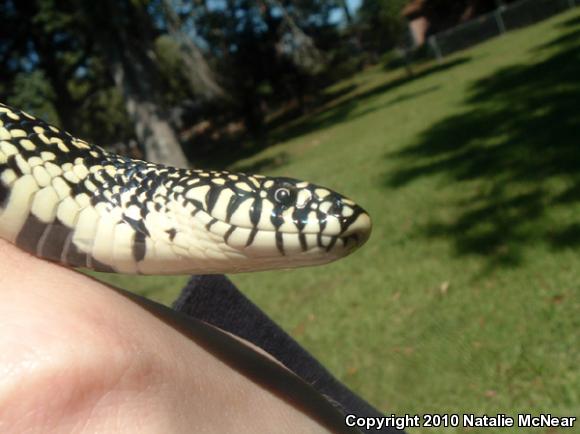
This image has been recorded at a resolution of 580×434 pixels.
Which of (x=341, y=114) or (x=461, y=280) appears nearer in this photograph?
(x=461, y=280)

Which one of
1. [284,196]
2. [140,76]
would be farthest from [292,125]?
[284,196]

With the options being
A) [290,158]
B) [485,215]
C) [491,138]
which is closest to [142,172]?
[485,215]

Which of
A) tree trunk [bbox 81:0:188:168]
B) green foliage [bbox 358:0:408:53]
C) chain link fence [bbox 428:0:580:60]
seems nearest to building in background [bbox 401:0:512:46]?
green foliage [bbox 358:0:408:53]

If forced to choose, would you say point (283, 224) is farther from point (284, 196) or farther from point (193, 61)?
point (193, 61)

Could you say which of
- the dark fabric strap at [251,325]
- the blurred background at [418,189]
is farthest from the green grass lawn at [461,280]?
the dark fabric strap at [251,325]

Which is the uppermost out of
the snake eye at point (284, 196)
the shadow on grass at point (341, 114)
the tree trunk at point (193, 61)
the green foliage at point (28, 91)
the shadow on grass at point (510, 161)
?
the green foliage at point (28, 91)

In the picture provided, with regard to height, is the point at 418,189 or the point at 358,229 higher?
the point at 358,229

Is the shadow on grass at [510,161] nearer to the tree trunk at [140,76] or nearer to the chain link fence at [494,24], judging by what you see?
the tree trunk at [140,76]
